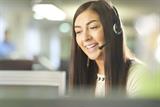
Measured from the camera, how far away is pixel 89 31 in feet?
5.66

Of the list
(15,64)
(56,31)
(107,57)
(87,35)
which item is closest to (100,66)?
(107,57)

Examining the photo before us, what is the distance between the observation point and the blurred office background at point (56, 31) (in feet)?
5.58

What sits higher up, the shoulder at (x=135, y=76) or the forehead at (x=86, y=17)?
the forehead at (x=86, y=17)

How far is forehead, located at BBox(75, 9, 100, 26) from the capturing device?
5.65 ft

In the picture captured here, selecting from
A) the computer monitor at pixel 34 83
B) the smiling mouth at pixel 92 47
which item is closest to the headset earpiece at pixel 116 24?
the smiling mouth at pixel 92 47

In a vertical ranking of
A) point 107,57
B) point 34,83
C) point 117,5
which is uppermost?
point 117,5

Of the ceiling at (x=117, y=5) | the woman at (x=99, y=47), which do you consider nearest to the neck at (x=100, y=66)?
the woman at (x=99, y=47)

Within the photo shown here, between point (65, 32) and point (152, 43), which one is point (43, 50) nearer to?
point (65, 32)

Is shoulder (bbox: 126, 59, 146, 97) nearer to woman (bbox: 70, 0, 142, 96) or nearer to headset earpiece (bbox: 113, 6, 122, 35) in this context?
woman (bbox: 70, 0, 142, 96)

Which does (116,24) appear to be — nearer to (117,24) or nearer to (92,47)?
(117,24)

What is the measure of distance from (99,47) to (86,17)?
155 millimetres

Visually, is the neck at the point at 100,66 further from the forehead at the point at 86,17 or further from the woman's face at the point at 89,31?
the forehead at the point at 86,17

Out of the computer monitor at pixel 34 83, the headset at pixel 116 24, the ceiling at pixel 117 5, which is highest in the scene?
the ceiling at pixel 117 5

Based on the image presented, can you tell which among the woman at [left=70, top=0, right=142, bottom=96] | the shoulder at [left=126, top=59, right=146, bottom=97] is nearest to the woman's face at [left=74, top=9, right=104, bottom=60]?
the woman at [left=70, top=0, right=142, bottom=96]
